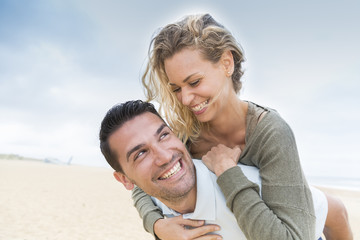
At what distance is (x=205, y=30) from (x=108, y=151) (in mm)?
1382

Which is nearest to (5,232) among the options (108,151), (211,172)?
(108,151)

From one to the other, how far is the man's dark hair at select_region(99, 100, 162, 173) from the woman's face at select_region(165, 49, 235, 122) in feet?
1.11

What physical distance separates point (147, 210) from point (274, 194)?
1295 millimetres

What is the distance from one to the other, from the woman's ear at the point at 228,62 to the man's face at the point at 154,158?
795 millimetres

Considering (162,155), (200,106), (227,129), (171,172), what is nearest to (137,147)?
(162,155)

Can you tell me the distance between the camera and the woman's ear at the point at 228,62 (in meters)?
3.00

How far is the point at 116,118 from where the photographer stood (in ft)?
9.44

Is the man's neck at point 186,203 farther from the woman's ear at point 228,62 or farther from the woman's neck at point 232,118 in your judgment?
the woman's ear at point 228,62

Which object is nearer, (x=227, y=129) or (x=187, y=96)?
(x=187, y=96)

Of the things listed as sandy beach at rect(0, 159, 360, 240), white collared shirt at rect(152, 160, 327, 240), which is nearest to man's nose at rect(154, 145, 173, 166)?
white collared shirt at rect(152, 160, 327, 240)

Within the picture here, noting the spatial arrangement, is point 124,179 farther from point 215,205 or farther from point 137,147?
point 215,205

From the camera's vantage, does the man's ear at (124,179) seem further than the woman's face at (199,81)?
Yes

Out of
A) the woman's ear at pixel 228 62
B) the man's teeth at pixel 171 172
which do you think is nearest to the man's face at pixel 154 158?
the man's teeth at pixel 171 172

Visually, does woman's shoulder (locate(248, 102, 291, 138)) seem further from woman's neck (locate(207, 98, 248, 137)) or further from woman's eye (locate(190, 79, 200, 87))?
woman's eye (locate(190, 79, 200, 87))
